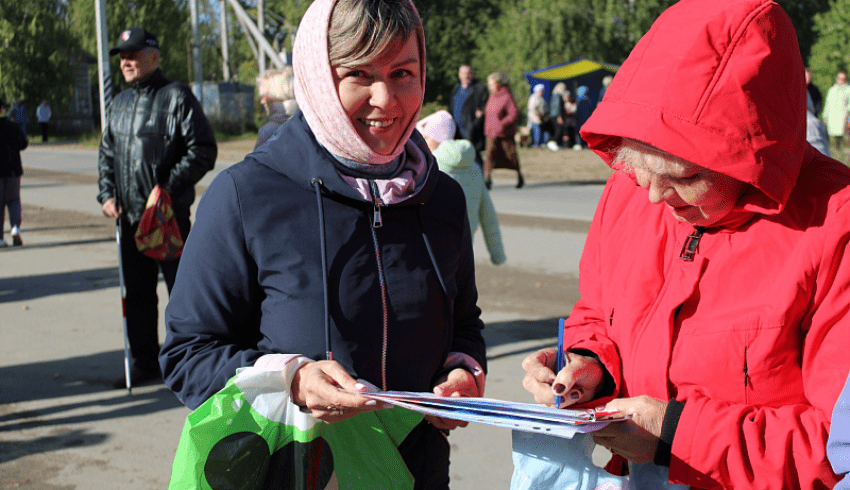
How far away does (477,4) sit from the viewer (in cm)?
4509

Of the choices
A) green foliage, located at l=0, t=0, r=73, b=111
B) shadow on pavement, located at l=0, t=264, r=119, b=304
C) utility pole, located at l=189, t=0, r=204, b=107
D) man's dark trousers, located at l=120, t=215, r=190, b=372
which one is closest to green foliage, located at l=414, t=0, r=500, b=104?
utility pole, located at l=189, t=0, r=204, b=107

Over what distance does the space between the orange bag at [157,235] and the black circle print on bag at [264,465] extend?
3.29m

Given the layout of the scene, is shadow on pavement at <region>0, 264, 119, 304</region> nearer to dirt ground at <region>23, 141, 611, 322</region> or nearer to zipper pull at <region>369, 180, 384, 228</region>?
dirt ground at <region>23, 141, 611, 322</region>

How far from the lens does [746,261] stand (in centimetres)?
156

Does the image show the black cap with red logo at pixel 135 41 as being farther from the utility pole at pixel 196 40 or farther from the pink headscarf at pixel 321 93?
the utility pole at pixel 196 40

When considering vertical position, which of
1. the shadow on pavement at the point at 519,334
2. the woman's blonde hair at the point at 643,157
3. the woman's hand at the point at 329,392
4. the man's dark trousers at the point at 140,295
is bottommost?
the shadow on pavement at the point at 519,334

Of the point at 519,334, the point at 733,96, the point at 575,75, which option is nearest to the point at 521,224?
the point at 519,334

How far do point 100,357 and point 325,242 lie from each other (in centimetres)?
442

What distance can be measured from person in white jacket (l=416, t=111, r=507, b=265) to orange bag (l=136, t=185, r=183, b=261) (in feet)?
6.63

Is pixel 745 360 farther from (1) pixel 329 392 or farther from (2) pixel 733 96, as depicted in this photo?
(1) pixel 329 392

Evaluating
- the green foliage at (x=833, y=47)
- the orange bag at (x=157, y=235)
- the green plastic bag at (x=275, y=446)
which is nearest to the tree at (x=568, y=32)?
the green foliage at (x=833, y=47)

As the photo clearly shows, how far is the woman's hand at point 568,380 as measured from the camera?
1776 millimetres

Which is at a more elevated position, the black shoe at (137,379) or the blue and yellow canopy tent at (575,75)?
the blue and yellow canopy tent at (575,75)

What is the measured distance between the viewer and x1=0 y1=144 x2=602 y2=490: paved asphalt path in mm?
3959
